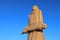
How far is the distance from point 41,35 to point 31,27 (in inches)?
37.1

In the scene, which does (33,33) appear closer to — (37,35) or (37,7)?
(37,35)

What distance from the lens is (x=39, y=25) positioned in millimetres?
12281

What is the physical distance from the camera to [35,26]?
1243 cm

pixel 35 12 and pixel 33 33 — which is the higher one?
pixel 35 12

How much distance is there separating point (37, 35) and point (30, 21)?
1362mm

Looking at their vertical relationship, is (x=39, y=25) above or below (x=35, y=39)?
above

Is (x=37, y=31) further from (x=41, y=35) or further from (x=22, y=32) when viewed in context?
(x=22, y=32)

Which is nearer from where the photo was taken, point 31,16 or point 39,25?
point 39,25

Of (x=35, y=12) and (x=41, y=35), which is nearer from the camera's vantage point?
(x=41, y=35)

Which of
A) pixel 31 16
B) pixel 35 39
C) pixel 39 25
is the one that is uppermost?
pixel 31 16

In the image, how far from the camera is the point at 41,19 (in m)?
12.9

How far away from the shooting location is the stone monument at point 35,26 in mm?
12278

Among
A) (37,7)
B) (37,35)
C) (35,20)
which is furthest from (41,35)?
(37,7)

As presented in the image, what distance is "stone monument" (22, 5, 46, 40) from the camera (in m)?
12.3
